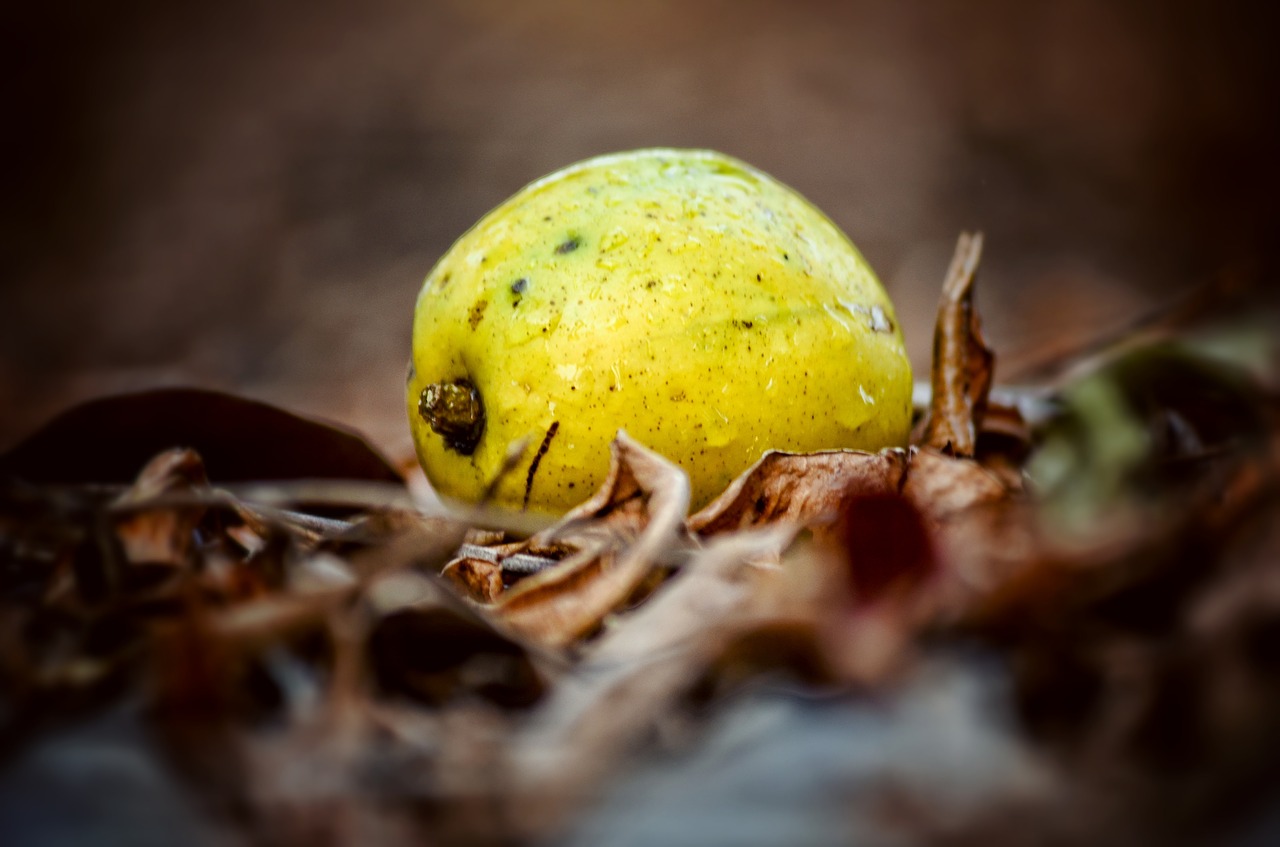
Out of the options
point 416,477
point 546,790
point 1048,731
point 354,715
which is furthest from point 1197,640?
point 416,477

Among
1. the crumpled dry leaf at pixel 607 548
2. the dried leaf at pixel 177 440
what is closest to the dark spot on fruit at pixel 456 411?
the dried leaf at pixel 177 440

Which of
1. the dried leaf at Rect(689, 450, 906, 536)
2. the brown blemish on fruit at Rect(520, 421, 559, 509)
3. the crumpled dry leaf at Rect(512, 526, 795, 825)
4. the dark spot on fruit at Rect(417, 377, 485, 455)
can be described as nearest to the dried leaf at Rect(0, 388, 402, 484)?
the dark spot on fruit at Rect(417, 377, 485, 455)

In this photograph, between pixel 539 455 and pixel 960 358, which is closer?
pixel 539 455

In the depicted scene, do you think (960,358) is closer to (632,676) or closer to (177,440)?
(632,676)

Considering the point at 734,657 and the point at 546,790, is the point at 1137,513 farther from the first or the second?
the point at 546,790

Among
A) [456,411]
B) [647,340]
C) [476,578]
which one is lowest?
[476,578]

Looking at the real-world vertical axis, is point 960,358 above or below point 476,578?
above

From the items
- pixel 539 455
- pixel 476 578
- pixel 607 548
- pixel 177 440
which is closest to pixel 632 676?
pixel 607 548

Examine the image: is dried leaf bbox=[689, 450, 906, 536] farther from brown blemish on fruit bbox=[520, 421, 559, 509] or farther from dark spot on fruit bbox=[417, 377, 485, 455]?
dark spot on fruit bbox=[417, 377, 485, 455]
